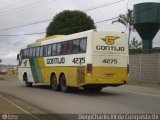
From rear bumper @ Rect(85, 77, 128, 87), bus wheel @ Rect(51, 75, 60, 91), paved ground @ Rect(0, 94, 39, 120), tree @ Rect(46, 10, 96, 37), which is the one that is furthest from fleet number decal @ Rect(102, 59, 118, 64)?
tree @ Rect(46, 10, 96, 37)

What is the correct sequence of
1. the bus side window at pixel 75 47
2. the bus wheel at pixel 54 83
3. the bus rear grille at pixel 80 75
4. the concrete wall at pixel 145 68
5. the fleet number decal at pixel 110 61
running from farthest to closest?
the concrete wall at pixel 145 68 < the bus wheel at pixel 54 83 < the bus side window at pixel 75 47 < the bus rear grille at pixel 80 75 < the fleet number decal at pixel 110 61

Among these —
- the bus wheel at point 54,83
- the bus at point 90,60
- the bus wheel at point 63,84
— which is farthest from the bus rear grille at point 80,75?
the bus wheel at point 54,83

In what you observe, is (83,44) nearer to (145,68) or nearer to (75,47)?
(75,47)

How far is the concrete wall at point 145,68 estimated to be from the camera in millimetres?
33031

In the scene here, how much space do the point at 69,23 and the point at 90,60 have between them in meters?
33.2

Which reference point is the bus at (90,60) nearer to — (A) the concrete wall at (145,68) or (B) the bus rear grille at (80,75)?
(B) the bus rear grille at (80,75)

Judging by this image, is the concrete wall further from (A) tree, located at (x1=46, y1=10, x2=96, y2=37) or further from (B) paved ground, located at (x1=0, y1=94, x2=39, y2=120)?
(B) paved ground, located at (x1=0, y1=94, x2=39, y2=120)

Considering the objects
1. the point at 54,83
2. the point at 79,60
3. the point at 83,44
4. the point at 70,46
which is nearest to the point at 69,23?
the point at 54,83

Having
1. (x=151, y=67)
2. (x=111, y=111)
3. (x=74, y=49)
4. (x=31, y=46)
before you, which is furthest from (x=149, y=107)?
(x=151, y=67)

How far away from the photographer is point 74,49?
2281cm

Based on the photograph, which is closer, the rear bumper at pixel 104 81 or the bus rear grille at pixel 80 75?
the rear bumper at pixel 104 81

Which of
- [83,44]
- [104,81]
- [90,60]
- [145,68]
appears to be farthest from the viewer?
[145,68]

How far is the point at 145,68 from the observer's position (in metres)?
34.5

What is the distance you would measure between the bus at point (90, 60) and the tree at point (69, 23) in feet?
91.8
